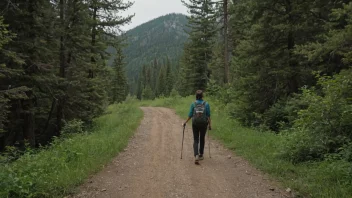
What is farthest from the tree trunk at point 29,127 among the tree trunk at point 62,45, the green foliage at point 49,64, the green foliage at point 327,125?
the green foliage at point 327,125

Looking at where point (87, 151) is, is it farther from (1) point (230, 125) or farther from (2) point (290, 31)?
Result: (2) point (290, 31)

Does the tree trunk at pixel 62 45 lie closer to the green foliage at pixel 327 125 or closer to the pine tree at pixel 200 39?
the green foliage at pixel 327 125

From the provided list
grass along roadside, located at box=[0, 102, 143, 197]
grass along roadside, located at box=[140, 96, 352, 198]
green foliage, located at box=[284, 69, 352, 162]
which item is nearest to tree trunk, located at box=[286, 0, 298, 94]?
grass along roadside, located at box=[140, 96, 352, 198]

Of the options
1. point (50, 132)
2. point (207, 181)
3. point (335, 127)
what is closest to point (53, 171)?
point (207, 181)

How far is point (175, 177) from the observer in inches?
264

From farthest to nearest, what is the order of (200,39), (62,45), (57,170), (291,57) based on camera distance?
(200,39) < (62,45) < (291,57) < (57,170)

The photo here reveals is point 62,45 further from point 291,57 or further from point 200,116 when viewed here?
point 291,57

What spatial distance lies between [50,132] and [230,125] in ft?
37.7

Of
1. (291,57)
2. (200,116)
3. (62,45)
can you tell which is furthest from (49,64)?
(291,57)

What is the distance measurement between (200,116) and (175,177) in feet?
6.81

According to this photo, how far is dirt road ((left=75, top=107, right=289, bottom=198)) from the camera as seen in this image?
19.0 ft

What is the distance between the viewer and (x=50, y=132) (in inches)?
674

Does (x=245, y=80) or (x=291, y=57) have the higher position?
(x=291, y=57)

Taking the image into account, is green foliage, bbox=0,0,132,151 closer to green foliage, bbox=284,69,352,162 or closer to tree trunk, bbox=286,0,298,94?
green foliage, bbox=284,69,352,162
